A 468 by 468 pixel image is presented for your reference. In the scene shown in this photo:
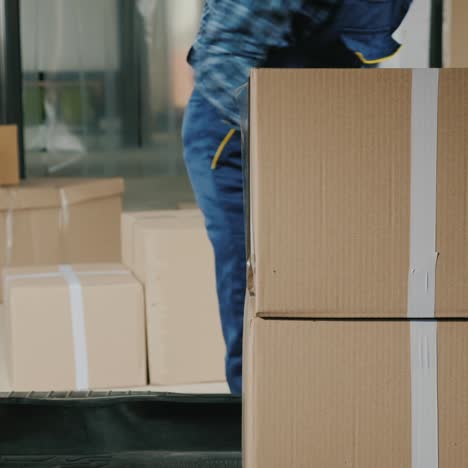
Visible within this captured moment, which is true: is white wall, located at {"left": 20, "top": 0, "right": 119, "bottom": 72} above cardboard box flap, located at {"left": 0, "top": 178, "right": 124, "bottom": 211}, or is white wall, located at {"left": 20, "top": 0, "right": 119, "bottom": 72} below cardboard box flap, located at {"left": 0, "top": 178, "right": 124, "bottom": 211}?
above

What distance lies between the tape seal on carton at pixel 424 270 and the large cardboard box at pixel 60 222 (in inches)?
87.5

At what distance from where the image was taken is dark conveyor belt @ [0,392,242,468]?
50.6 inches

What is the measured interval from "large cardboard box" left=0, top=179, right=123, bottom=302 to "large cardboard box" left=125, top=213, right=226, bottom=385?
29.5 inches

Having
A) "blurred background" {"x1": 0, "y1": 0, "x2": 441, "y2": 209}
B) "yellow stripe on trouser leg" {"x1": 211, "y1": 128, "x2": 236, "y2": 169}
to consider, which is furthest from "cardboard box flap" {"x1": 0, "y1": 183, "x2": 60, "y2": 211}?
"blurred background" {"x1": 0, "y1": 0, "x2": 441, "y2": 209}

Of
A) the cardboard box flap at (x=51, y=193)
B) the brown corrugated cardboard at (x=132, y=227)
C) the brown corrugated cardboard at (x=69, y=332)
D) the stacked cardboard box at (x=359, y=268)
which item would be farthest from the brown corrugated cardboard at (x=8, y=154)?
the stacked cardboard box at (x=359, y=268)

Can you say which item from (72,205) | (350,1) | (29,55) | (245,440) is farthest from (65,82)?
(245,440)

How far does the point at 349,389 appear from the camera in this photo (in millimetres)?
903

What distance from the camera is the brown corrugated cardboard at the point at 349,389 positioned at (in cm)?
90

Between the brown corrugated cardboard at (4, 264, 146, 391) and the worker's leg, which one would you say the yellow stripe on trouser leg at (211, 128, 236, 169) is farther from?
the brown corrugated cardboard at (4, 264, 146, 391)

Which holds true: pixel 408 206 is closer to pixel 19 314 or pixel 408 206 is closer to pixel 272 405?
pixel 272 405

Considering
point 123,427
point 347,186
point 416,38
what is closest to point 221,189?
point 123,427

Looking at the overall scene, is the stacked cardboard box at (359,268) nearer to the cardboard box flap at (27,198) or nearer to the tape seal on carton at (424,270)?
the tape seal on carton at (424,270)

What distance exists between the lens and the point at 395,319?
0.90 meters

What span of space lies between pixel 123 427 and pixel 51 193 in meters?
1.76
